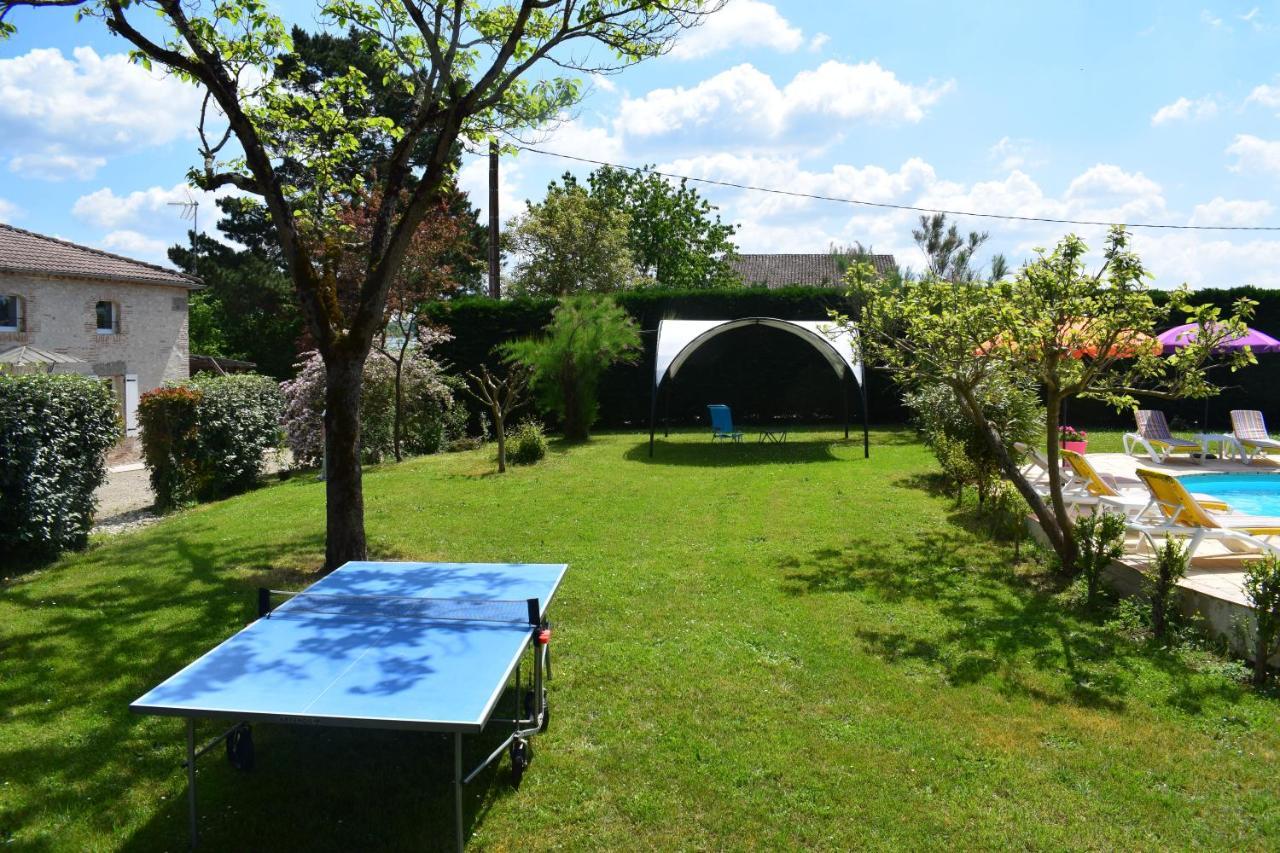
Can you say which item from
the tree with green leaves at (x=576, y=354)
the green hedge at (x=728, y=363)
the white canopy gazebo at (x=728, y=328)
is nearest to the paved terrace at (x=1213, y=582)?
the white canopy gazebo at (x=728, y=328)

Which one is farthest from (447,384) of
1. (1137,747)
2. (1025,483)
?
(1137,747)

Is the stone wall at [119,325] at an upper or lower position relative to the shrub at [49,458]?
upper

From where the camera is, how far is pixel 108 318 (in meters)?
24.0

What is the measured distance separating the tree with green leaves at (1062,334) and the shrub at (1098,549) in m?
0.48

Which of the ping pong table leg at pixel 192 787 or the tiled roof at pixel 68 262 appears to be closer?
the ping pong table leg at pixel 192 787

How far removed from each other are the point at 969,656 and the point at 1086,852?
2.29 metres

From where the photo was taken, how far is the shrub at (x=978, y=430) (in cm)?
1066

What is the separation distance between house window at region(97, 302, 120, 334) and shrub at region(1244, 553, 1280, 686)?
86.7 ft

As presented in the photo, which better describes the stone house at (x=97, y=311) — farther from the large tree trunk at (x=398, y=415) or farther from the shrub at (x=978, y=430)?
the shrub at (x=978, y=430)

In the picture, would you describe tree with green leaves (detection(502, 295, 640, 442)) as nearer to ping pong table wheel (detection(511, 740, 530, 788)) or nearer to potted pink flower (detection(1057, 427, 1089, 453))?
potted pink flower (detection(1057, 427, 1089, 453))

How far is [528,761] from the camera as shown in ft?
14.6

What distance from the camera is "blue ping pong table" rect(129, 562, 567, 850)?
353 centimetres

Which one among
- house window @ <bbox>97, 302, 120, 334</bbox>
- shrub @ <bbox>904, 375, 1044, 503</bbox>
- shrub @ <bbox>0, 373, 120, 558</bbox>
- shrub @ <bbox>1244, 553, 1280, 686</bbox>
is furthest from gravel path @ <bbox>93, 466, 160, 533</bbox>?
shrub @ <bbox>1244, 553, 1280, 686</bbox>

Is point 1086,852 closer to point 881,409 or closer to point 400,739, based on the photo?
point 400,739
